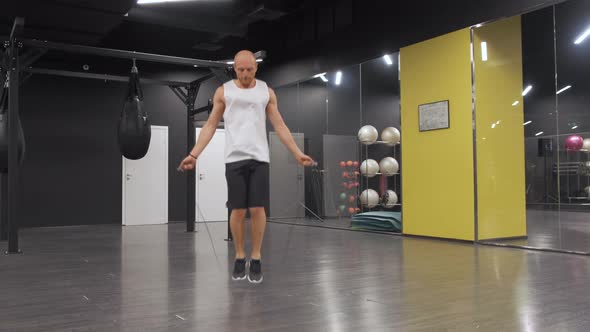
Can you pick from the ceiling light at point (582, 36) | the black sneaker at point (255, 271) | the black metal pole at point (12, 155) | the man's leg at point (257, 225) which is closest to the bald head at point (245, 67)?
the man's leg at point (257, 225)

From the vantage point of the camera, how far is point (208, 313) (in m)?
2.77

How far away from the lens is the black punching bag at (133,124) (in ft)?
19.5

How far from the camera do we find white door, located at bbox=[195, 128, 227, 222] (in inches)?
419

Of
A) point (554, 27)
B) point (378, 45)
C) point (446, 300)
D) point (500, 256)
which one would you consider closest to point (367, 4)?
point (378, 45)

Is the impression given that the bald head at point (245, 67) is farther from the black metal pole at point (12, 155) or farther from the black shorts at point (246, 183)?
the black metal pole at point (12, 155)

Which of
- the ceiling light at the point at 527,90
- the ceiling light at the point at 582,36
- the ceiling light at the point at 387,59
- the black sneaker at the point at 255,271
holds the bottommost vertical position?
the black sneaker at the point at 255,271

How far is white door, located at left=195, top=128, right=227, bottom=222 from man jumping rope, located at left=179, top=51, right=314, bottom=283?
718 centimetres

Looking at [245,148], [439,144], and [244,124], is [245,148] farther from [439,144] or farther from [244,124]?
[439,144]

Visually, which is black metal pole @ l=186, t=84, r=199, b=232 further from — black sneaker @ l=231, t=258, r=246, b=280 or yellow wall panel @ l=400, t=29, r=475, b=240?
black sneaker @ l=231, t=258, r=246, b=280

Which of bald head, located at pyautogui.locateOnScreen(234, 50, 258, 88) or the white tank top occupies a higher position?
bald head, located at pyautogui.locateOnScreen(234, 50, 258, 88)

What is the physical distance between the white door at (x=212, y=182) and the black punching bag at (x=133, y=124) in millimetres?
4534

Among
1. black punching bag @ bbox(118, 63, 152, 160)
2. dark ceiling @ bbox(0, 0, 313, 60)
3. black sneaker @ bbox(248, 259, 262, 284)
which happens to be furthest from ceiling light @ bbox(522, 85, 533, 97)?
black punching bag @ bbox(118, 63, 152, 160)

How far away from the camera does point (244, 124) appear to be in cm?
343

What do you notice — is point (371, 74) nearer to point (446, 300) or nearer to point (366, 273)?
point (366, 273)
